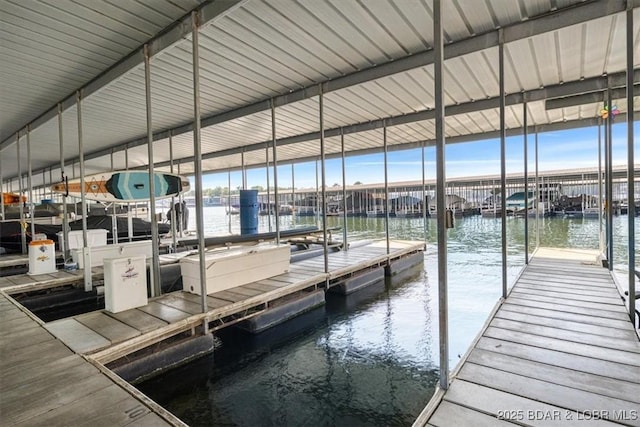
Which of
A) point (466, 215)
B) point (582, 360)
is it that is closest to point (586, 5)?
point (582, 360)

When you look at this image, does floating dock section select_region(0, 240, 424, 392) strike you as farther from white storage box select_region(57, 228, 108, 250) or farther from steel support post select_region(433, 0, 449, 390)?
steel support post select_region(433, 0, 449, 390)

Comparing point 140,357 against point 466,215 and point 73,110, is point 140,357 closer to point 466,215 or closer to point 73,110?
point 73,110

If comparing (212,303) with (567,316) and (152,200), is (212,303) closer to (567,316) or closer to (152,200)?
(152,200)

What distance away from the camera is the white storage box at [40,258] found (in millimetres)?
5773

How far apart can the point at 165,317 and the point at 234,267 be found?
141 centimetres

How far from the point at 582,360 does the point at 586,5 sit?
10.0 feet

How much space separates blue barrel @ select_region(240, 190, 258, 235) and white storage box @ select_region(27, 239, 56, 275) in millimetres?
4457

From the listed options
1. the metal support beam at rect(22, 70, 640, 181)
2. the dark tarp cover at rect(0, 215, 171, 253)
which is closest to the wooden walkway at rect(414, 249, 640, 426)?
the metal support beam at rect(22, 70, 640, 181)

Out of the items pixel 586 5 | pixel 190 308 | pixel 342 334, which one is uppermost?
pixel 586 5

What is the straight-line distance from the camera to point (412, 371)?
3.48 meters

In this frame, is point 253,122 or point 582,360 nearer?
point 582,360

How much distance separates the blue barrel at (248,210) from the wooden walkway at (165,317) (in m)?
3.86

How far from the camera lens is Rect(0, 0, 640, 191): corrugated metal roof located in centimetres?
328

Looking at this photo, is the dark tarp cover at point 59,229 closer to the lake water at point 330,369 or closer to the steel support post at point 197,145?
the lake water at point 330,369
